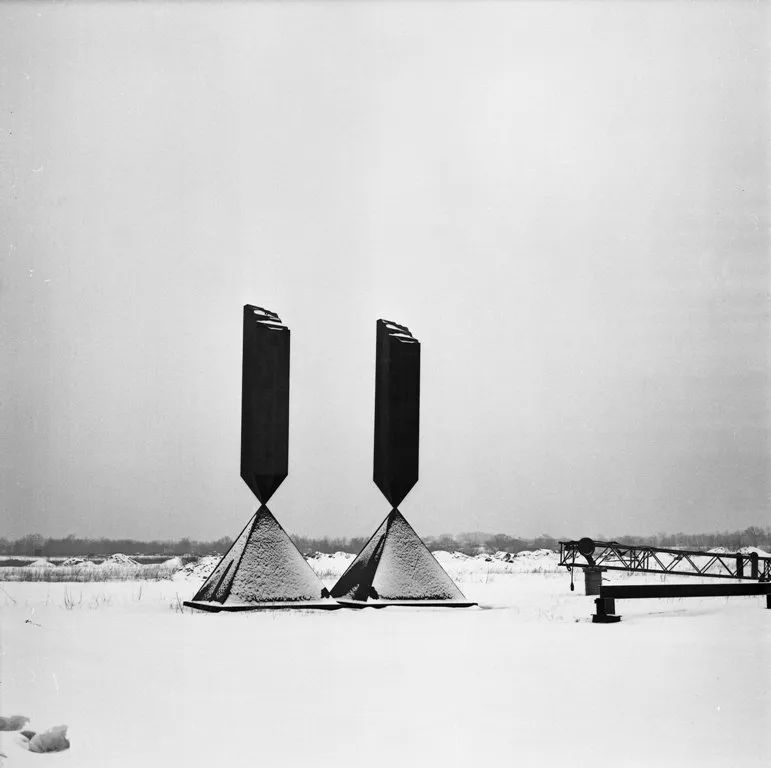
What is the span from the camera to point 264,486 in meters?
17.4

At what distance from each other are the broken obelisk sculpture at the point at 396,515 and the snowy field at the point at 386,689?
1.86 meters

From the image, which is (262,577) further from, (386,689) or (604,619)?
(386,689)

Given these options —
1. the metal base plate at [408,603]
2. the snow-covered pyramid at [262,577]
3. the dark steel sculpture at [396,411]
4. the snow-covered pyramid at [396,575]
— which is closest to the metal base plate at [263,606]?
the snow-covered pyramid at [262,577]

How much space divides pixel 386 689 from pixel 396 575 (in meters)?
7.97

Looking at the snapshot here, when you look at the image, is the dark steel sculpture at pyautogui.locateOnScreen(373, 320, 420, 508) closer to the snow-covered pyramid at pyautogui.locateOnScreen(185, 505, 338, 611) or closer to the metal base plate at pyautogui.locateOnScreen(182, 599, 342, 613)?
the snow-covered pyramid at pyautogui.locateOnScreen(185, 505, 338, 611)

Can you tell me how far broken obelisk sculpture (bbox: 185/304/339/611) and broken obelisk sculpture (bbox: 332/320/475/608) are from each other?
0.81 m

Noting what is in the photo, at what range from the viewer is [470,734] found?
26.2ft

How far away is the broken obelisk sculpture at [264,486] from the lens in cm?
1655

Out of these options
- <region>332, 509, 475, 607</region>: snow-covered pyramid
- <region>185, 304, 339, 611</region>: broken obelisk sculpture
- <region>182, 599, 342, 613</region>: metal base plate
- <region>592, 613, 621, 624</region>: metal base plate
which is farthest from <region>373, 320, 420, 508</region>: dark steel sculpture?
<region>592, 613, 621, 624</region>: metal base plate

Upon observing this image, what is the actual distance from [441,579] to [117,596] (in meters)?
6.27

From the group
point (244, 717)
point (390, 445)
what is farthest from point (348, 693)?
point (390, 445)

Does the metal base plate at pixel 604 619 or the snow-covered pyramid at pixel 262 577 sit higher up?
the snow-covered pyramid at pixel 262 577

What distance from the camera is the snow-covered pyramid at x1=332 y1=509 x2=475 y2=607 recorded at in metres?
17.1

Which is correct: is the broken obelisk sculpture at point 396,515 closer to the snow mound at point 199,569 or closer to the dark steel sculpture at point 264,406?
the dark steel sculpture at point 264,406
